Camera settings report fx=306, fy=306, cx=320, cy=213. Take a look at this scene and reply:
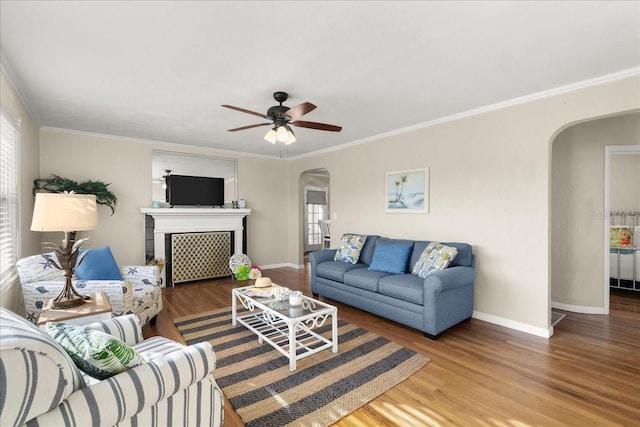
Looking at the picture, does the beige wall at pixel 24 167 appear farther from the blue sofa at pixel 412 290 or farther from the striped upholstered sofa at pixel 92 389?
the blue sofa at pixel 412 290

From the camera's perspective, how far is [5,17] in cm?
190

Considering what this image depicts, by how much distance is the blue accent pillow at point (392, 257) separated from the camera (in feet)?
12.1

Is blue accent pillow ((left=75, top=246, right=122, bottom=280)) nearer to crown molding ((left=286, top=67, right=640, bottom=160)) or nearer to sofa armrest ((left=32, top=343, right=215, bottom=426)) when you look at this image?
sofa armrest ((left=32, top=343, right=215, bottom=426))

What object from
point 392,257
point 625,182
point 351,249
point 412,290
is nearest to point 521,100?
point 392,257

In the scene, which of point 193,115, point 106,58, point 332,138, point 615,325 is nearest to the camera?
point 106,58

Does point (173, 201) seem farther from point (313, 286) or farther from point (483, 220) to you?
point (483, 220)

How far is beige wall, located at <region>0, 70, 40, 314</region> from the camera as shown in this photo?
2.71 metres

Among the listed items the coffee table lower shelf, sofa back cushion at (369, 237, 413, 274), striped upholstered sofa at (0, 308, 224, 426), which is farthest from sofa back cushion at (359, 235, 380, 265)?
striped upholstered sofa at (0, 308, 224, 426)

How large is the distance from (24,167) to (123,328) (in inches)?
115

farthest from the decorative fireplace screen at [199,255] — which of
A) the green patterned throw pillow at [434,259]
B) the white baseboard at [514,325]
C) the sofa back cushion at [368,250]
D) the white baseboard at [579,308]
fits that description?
the white baseboard at [579,308]

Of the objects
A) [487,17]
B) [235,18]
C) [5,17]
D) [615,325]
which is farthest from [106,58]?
[615,325]

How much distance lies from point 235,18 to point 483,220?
3.22 m

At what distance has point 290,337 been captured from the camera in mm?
2416

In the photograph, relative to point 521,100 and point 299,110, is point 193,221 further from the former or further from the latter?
point 521,100
